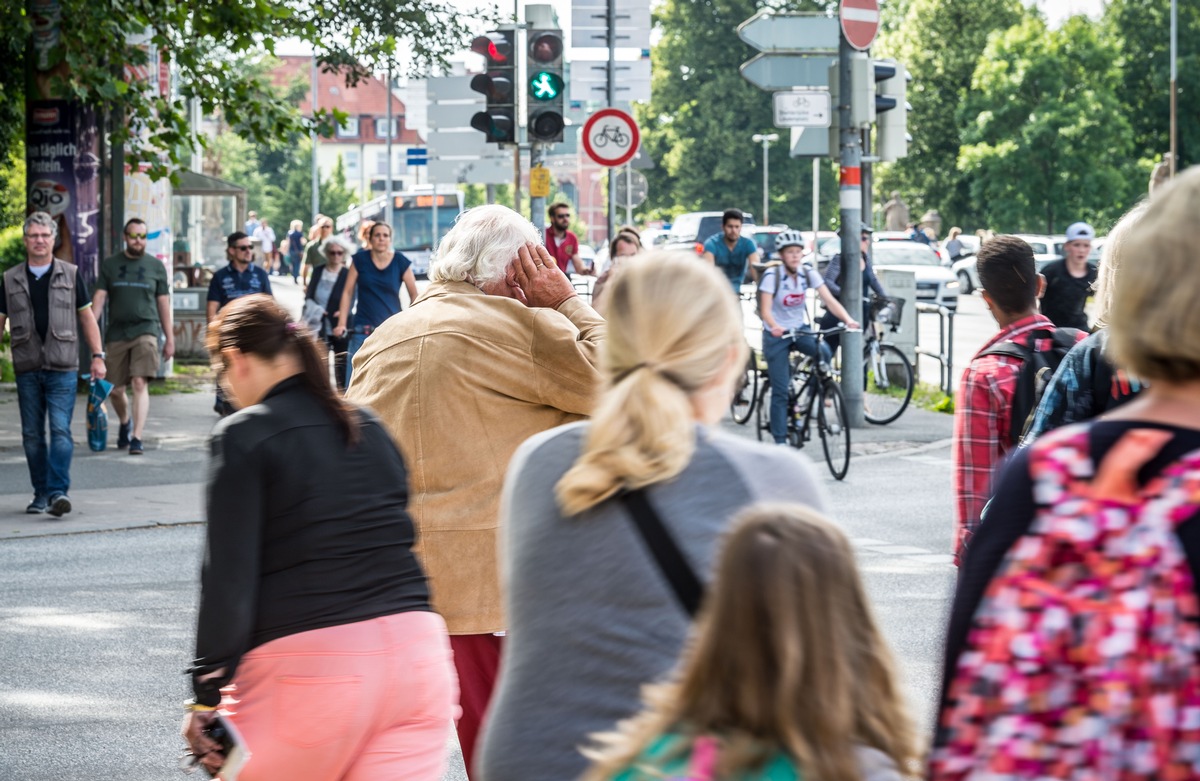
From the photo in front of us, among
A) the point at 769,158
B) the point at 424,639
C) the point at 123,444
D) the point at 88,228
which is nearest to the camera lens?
the point at 424,639

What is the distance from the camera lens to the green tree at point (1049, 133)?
65062 millimetres

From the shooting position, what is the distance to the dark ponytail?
11.8ft

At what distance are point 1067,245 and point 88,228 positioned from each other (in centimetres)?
1083

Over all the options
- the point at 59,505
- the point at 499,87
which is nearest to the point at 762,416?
the point at 499,87

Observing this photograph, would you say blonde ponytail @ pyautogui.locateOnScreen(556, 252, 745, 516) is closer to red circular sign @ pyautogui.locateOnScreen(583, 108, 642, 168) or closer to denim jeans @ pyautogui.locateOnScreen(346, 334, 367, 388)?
denim jeans @ pyautogui.locateOnScreen(346, 334, 367, 388)

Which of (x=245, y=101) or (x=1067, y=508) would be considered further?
(x=245, y=101)

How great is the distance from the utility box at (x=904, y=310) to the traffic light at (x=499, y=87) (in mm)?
5123

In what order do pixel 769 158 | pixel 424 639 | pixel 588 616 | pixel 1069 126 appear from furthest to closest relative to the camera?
pixel 769 158 < pixel 1069 126 < pixel 424 639 < pixel 588 616

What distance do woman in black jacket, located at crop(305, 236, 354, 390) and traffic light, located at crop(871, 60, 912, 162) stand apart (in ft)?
17.6

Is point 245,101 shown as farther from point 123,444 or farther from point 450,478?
point 450,478

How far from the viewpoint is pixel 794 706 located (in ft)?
6.59

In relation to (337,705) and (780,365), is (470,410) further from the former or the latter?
(780,365)

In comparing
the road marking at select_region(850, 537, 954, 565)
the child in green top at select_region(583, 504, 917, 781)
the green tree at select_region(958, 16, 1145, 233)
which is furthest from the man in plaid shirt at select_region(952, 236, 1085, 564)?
the green tree at select_region(958, 16, 1145, 233)

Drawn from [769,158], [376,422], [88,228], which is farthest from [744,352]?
[769,158]
